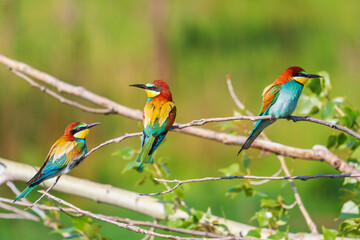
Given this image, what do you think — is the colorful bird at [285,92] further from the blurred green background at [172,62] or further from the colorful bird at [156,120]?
the blurred green background at [172,62]

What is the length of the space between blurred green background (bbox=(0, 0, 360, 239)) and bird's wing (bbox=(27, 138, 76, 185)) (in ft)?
4.08

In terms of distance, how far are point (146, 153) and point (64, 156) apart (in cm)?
8

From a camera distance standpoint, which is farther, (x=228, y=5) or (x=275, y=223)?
(x=228, y=5)

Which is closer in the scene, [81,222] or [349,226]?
[349,226]

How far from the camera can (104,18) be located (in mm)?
1992

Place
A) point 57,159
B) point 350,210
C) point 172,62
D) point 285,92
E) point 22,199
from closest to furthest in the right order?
point 57,159, point 285,92, point 350,210, point 22,199, point 172,62

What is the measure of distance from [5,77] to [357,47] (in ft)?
4.35

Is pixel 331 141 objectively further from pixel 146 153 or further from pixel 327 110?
pixel 146 153

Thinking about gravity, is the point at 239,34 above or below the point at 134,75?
above

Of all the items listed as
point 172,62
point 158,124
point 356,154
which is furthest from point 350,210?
point 172,62

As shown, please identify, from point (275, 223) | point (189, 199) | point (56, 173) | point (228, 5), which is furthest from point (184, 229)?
point (228, 5)

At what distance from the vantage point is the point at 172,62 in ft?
6.23

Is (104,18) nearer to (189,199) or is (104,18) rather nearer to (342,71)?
(189,199)

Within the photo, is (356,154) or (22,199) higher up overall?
(356,154)
